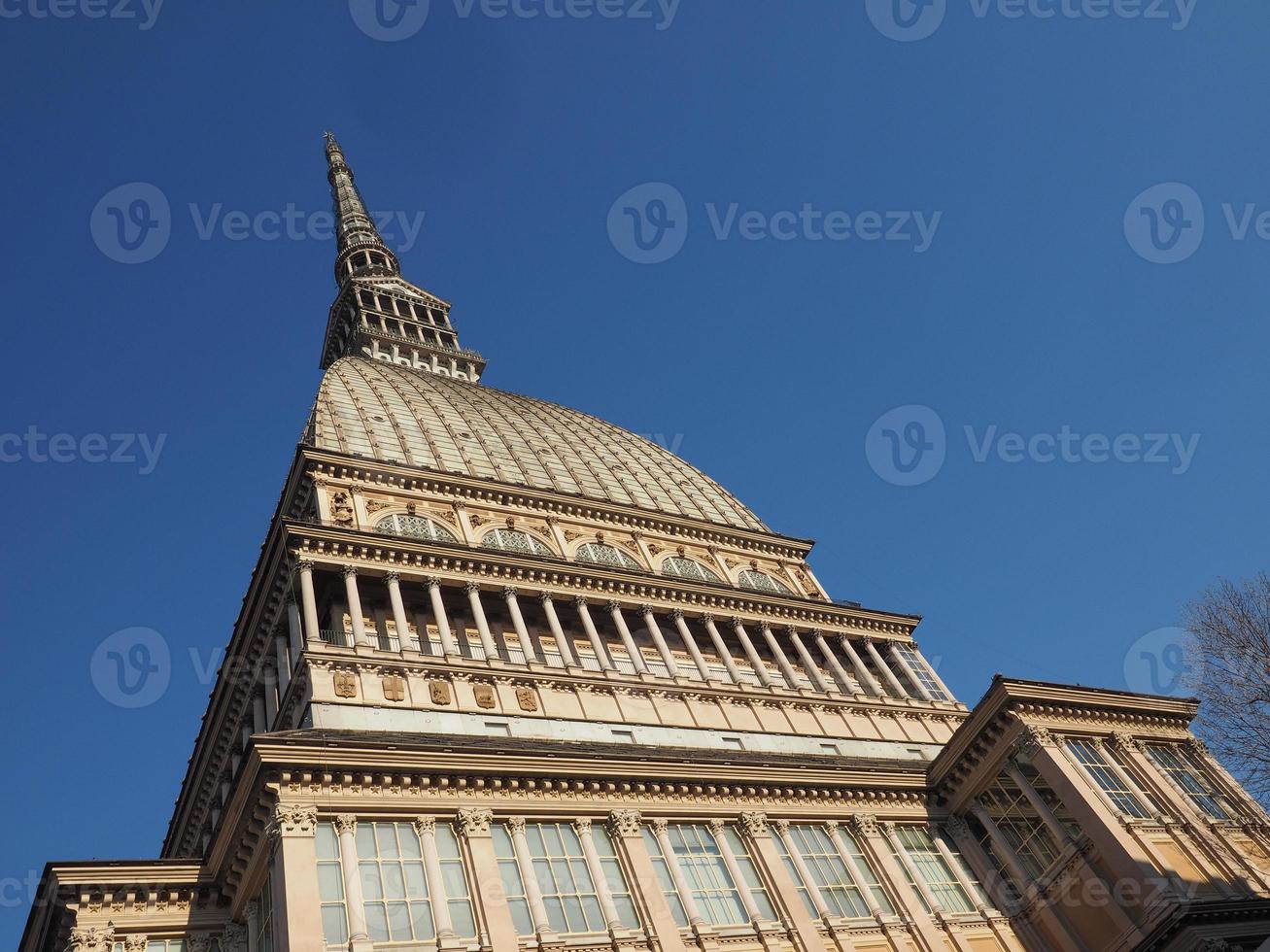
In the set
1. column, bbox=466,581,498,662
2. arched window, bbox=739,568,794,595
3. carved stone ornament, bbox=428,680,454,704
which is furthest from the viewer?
arched window, bbox=739,568,794,595

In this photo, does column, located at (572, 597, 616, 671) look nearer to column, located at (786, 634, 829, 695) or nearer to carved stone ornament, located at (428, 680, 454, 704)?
carved stone ornament, located at (428, 680, 454, 704)

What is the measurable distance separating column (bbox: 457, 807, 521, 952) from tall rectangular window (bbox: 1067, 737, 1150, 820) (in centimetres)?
2389

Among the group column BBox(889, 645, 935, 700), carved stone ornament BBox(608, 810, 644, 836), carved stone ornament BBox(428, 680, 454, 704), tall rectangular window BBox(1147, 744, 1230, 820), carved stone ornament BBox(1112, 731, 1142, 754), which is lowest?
tall rectangular window BBox(1147, 744, 1230, 820)

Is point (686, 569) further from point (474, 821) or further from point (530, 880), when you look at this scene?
point (530, 880)

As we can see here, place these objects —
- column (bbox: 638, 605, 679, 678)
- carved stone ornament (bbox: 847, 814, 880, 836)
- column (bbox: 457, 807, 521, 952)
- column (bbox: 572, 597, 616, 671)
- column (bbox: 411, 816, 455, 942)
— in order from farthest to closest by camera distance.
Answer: column (bbox: 638, 605, 679, 678), column (bbox: 572, 597, 616, 671), carved stone ornament (bbox: 847, 814, 880, 836), column (bbox: 457, 807, 521, 952), column (bbox: 411, 816, 455, 942)

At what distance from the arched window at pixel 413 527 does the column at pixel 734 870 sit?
18329 millimetres

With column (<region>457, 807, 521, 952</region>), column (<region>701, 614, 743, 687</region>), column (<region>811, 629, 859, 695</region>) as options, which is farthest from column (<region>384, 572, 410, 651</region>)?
column (<region>811, 629, 859, 695</region>)

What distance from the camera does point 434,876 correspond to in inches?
1152

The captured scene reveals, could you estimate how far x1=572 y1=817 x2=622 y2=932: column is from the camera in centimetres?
3106

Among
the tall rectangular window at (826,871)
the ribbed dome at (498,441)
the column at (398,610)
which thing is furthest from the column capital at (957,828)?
the ribbed dome at (498,441)

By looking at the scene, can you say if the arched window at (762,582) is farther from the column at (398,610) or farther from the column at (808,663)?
the column at (398,610)

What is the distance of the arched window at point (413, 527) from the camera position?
154ft

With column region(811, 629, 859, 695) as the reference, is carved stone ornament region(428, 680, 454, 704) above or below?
below

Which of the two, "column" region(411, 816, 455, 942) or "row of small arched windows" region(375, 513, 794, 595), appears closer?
"column" region(411, 816, 455, 942)
